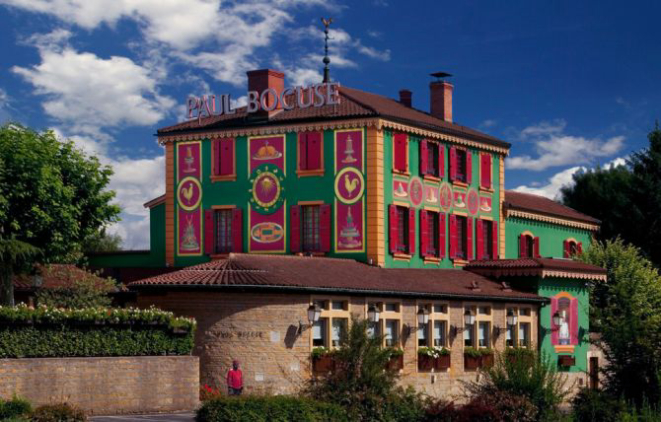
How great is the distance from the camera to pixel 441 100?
56.9 m

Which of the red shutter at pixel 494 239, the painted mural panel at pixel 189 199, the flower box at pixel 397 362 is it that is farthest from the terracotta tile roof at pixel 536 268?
the painted mural panel at pixel 189 199

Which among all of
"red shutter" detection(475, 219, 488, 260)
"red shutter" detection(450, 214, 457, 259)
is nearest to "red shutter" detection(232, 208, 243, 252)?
"red shutter" detection(450, 214, 457, 259)

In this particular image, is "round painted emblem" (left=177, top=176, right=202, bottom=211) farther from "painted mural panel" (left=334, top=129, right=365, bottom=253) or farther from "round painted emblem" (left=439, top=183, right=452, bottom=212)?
"round painted emblem" (left=439, top=183, right=452, bottom=212)

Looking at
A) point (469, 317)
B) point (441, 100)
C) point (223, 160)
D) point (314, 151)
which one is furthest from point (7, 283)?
point (441, 100)

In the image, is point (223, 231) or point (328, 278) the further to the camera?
point (223, 231)

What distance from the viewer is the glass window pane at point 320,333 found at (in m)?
39.8

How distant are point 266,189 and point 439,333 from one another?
390 inches

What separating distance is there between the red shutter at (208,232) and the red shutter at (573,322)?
50.7 feet

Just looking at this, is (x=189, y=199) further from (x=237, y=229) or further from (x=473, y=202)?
(x=473, y=202)

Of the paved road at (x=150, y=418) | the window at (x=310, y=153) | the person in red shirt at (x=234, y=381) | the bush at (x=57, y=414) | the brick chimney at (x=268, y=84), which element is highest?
the brick chimney at (x=268, y=84)

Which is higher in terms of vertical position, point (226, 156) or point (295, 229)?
point (226, 156)

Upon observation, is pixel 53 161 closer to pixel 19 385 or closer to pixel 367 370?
pixel 19 385

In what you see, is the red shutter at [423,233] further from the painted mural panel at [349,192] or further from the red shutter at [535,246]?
the red shutter at [535,246]

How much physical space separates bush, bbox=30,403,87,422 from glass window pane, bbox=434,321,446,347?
1796 centimetres
